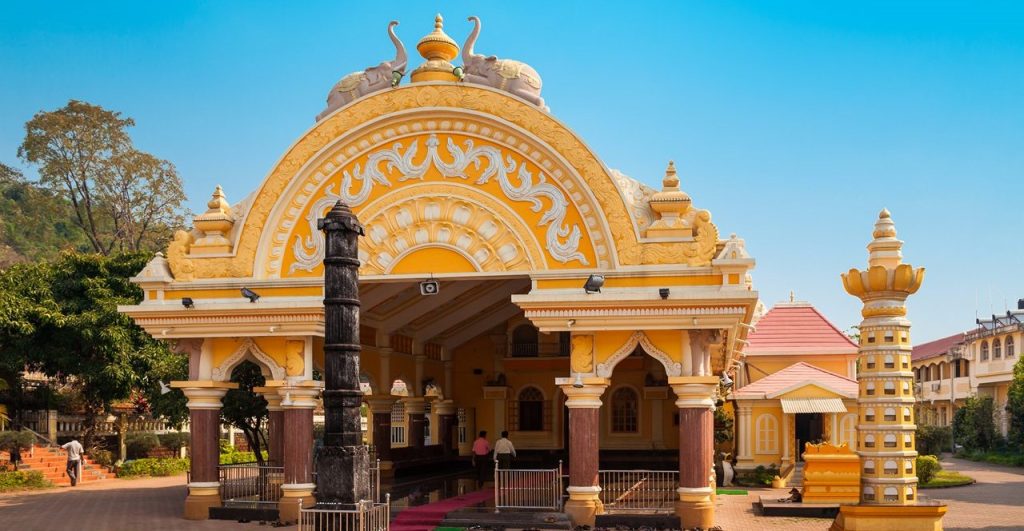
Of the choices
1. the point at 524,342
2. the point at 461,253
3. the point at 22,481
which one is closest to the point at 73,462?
the point at 22,481

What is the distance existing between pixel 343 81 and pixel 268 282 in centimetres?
368

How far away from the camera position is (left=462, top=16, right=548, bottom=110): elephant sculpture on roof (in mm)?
16922

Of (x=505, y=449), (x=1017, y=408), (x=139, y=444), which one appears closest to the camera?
(x=505, y=449)

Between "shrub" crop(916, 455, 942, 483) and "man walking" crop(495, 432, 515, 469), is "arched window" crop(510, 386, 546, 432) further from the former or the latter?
"shrub" crop(916, 455, 942, 483)

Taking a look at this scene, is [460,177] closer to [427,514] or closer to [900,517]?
[427,514]

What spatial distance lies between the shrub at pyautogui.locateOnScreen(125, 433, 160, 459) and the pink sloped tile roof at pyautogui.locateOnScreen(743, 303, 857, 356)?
1835 cm

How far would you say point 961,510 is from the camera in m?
20.0

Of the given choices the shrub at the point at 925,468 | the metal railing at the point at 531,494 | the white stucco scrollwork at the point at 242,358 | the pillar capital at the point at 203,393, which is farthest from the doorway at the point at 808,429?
the pillar capital at the point at 203,393

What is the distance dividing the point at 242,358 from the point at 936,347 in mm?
50400

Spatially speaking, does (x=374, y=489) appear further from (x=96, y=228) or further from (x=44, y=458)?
(x=96, y=228)

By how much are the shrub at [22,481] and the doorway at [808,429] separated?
775 inches

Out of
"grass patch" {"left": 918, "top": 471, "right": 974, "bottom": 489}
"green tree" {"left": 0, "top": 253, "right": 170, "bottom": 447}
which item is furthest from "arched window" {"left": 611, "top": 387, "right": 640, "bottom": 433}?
"green tree" {"left": 0, "top": 253, "right": 170, "bottom": 447}

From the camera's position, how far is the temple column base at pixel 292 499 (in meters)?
16.8

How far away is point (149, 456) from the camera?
3219 centimetres
